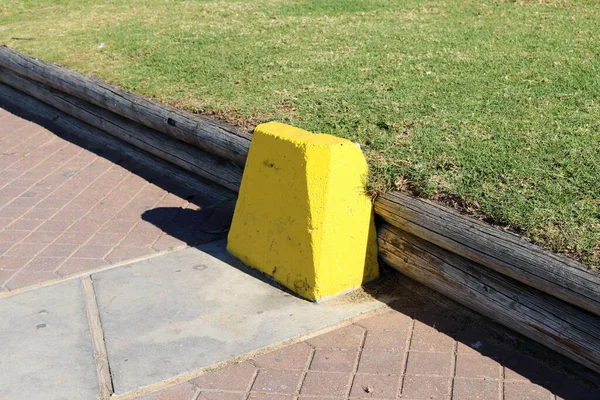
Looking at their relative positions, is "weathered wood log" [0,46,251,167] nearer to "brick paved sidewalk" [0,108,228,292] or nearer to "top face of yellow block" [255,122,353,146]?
"brick paved sidewalk" [0,108,228,292]

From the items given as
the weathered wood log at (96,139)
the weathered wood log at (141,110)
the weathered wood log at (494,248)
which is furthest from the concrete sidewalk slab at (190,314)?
the weathered wood log at (96,139)

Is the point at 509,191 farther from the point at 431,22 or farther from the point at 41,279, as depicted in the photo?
the point at 431,22

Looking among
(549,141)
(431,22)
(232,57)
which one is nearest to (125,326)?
(549,141)

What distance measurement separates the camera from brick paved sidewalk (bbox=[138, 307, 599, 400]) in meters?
3.71

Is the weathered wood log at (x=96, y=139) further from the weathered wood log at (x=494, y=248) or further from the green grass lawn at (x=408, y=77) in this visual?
the weathered wood log at (x=494, y=248)

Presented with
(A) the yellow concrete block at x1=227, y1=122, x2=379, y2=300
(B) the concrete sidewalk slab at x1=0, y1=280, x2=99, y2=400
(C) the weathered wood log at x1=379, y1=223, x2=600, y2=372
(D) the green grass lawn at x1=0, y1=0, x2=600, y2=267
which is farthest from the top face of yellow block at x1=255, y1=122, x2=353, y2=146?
(B) the concrete sidewalk slab at x1=0, y1=280, x2=99, y2=400

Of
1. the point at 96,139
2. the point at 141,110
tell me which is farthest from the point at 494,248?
the point at 96,139

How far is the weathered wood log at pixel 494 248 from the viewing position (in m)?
3.54

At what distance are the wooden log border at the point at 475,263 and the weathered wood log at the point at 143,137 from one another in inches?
0.6

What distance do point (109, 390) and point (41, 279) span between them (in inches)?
52.8

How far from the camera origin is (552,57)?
6961 millimetres

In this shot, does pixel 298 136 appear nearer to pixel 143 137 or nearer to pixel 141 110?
pixel 141 110

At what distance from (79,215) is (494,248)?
314 cm

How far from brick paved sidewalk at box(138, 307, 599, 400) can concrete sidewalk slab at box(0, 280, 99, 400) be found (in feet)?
1.42
